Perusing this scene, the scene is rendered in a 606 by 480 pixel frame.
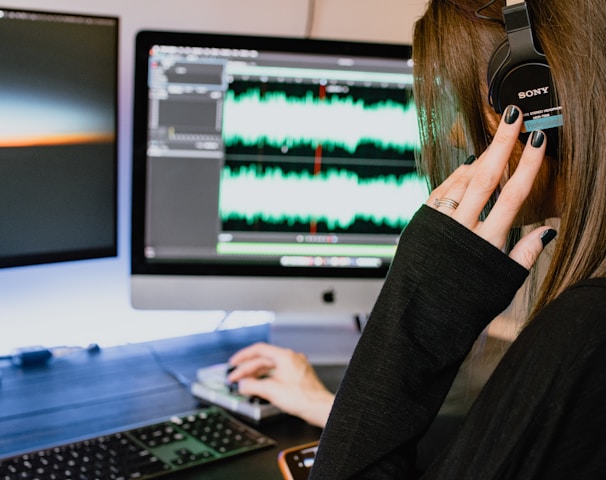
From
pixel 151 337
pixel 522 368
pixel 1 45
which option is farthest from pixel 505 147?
pixel 151 337

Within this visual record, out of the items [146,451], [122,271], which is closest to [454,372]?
[146,451]

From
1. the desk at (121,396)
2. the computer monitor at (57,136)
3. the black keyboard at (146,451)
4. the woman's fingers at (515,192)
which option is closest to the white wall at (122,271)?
the desk at (121,396)

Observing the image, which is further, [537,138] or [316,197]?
[316,197]

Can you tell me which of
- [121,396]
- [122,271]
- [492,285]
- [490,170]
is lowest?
[121,396]

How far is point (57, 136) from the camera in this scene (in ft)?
4.14

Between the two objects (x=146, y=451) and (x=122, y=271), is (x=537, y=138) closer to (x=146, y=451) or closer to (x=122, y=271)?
(x=146, y=451)

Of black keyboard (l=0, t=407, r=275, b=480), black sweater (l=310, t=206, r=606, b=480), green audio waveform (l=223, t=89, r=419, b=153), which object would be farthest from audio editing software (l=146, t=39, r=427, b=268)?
black sweater (l=310, t=206, r=606, b=480)

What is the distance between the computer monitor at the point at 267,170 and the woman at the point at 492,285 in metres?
0.50

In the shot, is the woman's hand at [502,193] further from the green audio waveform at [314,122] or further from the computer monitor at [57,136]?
the computer monitor at [57,136]

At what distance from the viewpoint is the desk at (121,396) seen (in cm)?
103

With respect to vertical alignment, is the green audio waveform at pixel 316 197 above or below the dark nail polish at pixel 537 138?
below

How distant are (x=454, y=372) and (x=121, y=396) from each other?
0.60 metres

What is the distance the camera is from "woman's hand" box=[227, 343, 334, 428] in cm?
114

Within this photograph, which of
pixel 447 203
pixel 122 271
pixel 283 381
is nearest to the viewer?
pixel 447 203
